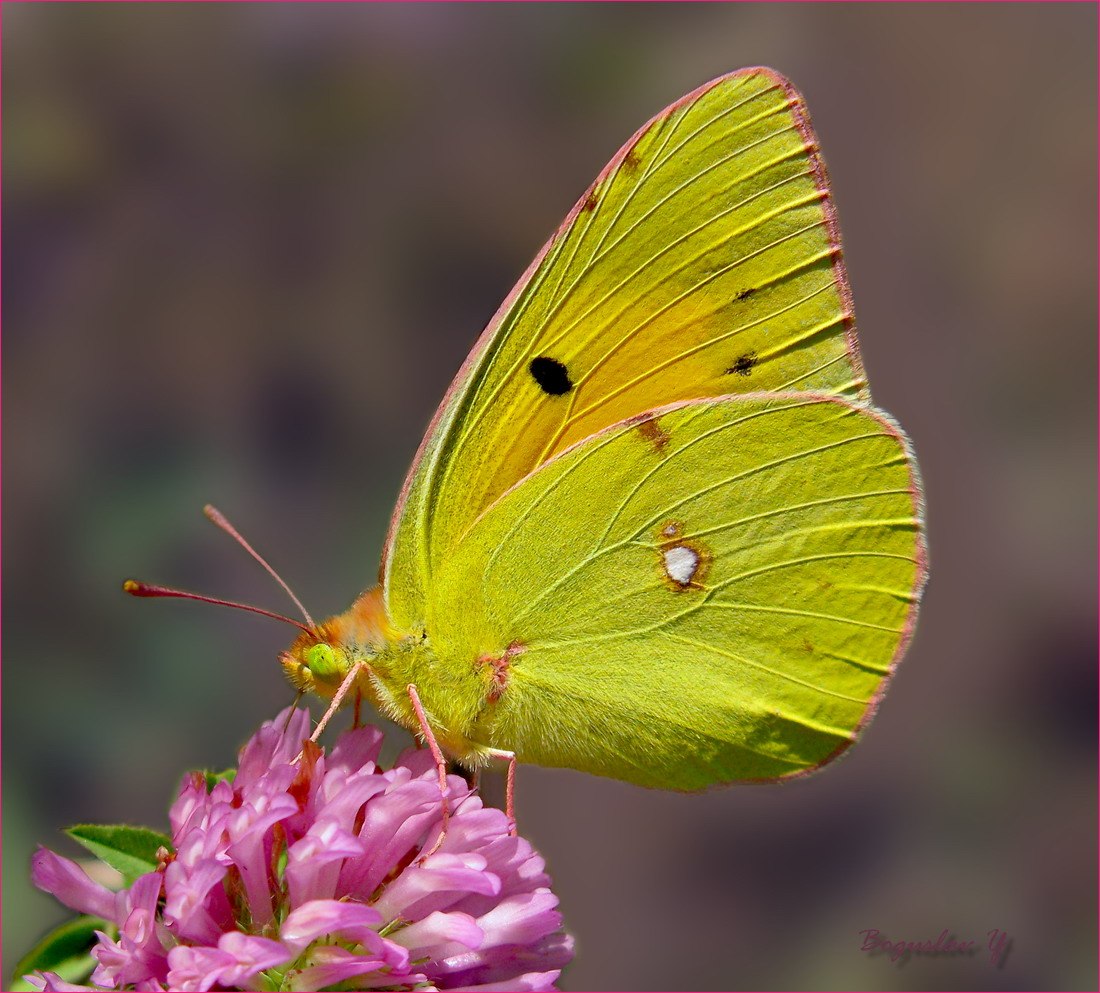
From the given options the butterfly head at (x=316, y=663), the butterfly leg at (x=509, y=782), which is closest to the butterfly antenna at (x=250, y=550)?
the butterfly head at (x=316, y=663)

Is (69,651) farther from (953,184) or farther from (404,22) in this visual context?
(953,184)

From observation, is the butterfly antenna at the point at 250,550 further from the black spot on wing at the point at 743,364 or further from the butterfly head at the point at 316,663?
the black spot on wing at the point at 743,364

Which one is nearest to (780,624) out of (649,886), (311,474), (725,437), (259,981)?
(725,437)

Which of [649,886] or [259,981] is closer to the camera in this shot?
[259,981]

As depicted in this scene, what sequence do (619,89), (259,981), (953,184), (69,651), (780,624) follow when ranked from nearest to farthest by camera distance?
(259,981) < (780,624) < (69,651) < (619,89) < (953,184)

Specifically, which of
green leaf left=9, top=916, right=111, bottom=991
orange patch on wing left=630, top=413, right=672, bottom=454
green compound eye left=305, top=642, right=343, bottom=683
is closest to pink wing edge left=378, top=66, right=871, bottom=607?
green compound eye left=305, top=642, right=343, bottom=683

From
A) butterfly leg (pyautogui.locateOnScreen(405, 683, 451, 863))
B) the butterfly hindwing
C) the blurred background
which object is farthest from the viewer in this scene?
the blurred background

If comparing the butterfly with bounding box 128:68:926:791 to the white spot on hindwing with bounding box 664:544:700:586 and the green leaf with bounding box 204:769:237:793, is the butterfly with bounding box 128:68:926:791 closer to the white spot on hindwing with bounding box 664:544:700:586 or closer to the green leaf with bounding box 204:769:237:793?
the white spot on hindwing with bounding box 664:544:700:586
